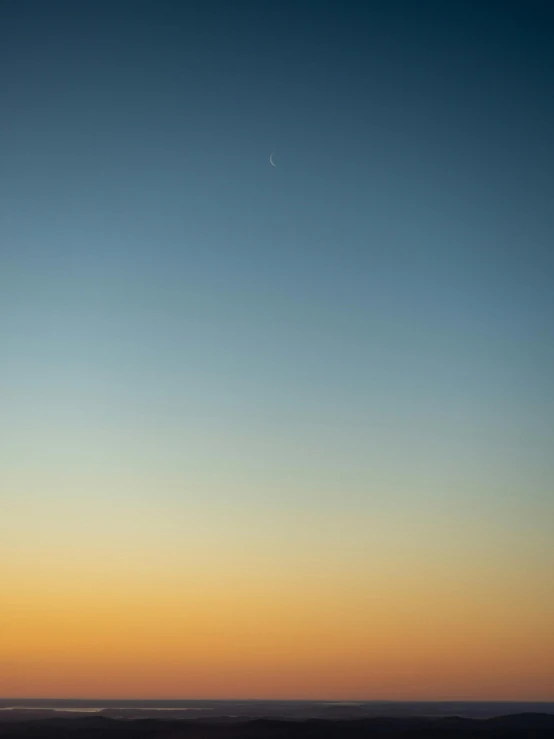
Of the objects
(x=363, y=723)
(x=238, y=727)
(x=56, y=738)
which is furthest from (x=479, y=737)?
(x=56, y=738)

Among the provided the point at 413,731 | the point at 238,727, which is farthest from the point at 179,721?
the point at 413,731

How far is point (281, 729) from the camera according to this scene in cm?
5156

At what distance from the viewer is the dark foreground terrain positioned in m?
50.5

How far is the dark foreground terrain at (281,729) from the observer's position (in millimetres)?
50500

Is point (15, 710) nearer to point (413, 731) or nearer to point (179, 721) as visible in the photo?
point (179, 721)

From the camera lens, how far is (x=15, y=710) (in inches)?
2827

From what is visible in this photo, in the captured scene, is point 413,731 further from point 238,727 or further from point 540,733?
point 238,727

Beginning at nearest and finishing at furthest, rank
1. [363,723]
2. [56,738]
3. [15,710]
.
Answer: [56,738] < [363,723] < [15,710]

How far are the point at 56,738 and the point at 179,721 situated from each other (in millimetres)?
11202

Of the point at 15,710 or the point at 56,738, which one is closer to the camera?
the point at 56,738

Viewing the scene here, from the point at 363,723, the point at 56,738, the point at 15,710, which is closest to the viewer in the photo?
the point at 56,738

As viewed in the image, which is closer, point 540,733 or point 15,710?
point 540,733

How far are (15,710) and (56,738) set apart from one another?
25.2 metres

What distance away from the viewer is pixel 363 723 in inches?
2240
